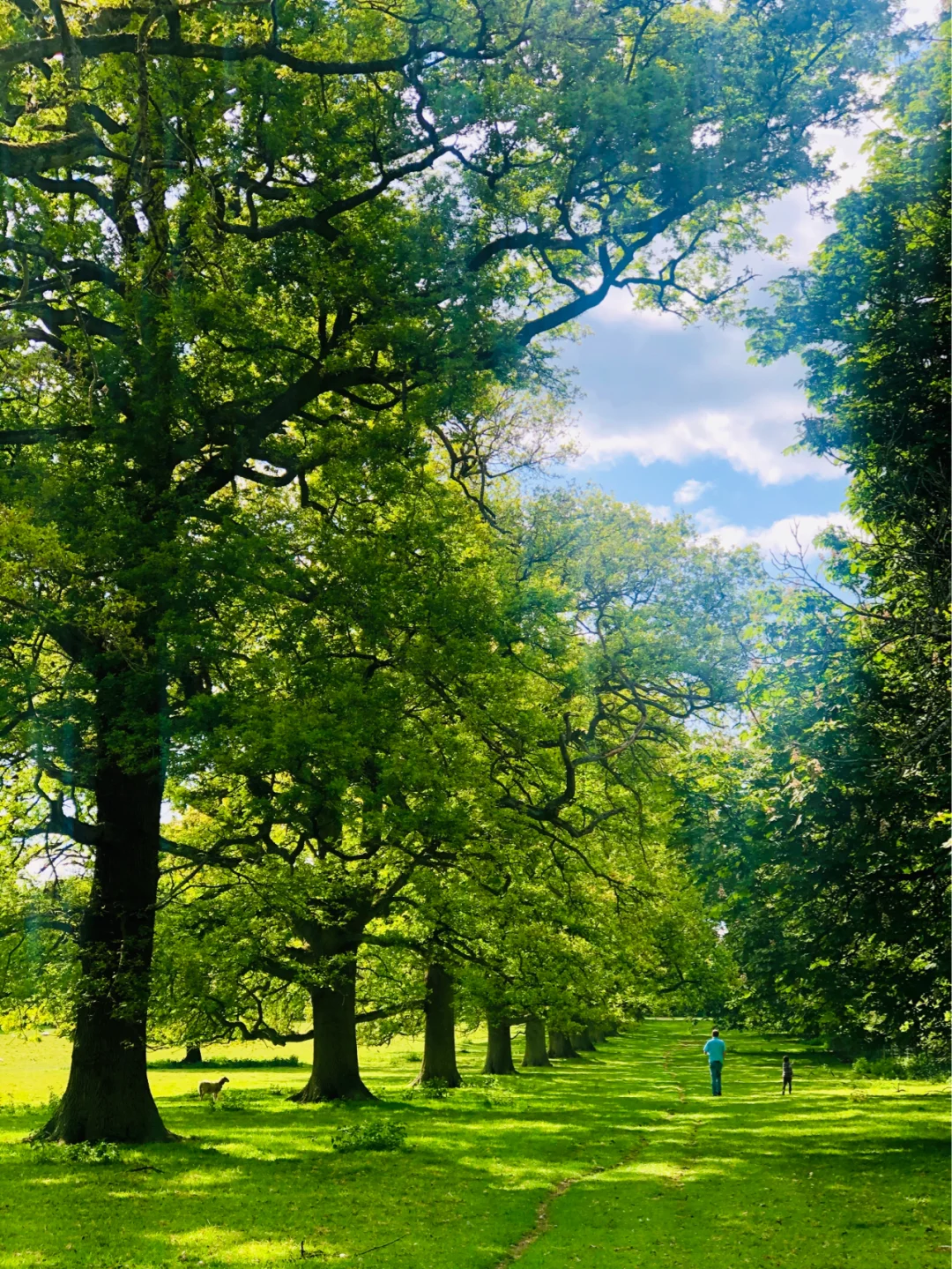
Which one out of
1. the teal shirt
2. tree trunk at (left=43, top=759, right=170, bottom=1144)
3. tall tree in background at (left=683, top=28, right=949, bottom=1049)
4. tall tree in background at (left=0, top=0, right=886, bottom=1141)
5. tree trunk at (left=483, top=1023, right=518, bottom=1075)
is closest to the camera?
tall tree in background at (left=683, top=28, right=949, bottom=1049)

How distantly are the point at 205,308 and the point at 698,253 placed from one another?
9540 millimetres

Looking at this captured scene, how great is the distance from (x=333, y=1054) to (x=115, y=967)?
11.4m

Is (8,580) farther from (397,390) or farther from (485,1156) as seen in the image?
(485,1156)

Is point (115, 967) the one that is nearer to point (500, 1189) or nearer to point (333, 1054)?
point (500, 1189)

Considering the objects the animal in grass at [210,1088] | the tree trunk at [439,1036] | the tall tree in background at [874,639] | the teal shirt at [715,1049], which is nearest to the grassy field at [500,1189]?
the animal in grass at [210,1088]

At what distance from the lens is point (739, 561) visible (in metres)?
30.0

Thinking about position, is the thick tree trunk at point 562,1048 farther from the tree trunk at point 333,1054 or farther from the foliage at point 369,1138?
the foliage at point 369,1138

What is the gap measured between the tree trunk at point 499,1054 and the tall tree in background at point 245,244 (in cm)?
2016

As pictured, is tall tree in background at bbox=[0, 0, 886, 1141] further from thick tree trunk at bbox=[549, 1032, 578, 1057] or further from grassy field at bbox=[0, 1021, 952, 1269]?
thick tree trunk at bbox=[549, 1032, 578, 1057]

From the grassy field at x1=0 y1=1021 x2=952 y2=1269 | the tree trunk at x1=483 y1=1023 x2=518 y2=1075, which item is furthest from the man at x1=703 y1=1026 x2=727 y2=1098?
the tree trunk at x1=483 y1=1023 x2=518 y2=1075

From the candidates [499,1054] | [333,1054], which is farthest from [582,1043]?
[333,1054]

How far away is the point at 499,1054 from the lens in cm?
3662

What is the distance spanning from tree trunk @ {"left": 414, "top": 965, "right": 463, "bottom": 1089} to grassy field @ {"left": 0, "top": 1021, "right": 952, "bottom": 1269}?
9.08 ft

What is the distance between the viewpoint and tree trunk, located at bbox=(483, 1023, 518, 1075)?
119 feet
